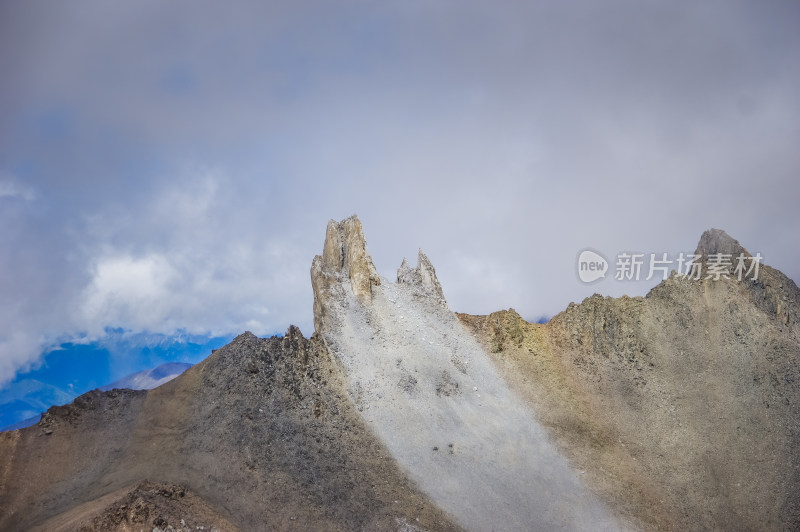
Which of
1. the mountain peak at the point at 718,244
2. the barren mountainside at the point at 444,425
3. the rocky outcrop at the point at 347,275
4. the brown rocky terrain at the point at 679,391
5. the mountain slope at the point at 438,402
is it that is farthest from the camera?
the mountain peak at the point at 718,244

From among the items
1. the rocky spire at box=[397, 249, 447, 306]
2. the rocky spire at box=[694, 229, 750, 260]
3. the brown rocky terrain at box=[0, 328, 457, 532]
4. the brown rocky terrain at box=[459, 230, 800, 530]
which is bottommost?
the brown rocky terrain at box=[0, 328, 457, 532]

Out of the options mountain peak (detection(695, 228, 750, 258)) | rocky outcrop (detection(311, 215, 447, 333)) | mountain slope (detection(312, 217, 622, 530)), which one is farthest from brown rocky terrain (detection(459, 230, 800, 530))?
rocky outcrop (detection(311, 215, 447, 333))

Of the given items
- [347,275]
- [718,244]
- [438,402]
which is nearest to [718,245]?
[718,244]

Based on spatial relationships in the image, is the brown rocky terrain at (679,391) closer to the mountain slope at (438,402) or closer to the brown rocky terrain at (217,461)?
the mountain slope at (438,402)

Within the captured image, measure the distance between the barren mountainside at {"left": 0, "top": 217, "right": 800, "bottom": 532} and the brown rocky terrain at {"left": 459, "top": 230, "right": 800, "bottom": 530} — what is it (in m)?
0.18

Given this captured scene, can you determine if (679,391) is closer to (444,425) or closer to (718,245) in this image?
(718,245)

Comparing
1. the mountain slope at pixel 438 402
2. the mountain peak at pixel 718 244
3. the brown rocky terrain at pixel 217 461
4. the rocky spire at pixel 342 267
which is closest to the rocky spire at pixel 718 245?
the mountain peak at pixel 718 244

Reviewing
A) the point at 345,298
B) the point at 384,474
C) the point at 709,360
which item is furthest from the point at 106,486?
the point at 709,360

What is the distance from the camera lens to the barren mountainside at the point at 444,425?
111 feet

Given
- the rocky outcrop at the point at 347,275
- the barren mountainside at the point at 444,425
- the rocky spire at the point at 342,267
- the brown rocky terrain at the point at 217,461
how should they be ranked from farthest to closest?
1. the rocky spire at the point at 342,267
2. the rocky outcrop at the point at 347,275
3. the barren mountainside at the point at 444,425
4. the brown rocky terrain at the point at 217,461

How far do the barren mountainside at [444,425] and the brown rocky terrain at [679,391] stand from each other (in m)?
0.18

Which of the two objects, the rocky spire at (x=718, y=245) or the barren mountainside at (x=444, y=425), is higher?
the rocky spire at (x=718, y=245)

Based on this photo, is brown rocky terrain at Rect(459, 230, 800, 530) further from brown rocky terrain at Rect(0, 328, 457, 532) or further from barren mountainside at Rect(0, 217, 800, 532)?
brown rocky terrain at Rect(0, 328, 457, 532)

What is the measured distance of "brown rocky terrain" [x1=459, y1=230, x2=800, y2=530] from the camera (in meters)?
41.1
